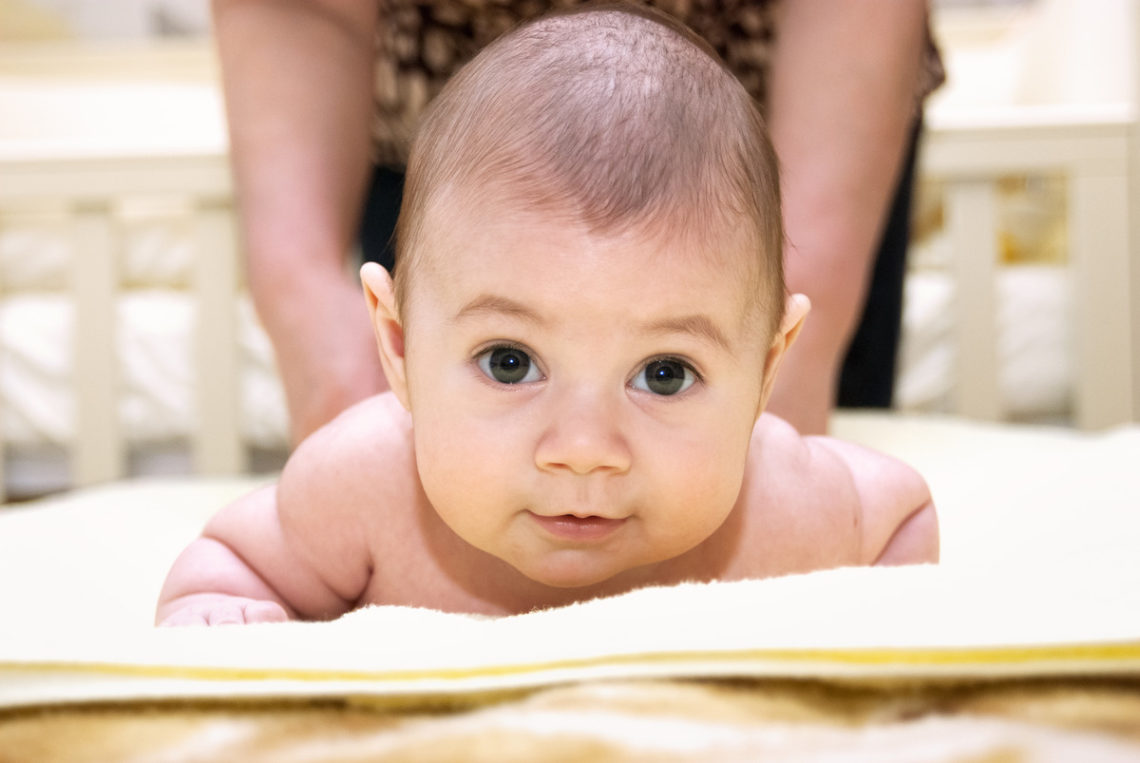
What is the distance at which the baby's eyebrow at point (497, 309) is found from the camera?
23.3 inches

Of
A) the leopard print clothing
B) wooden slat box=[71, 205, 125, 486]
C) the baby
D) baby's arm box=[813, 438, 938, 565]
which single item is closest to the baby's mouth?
the baby

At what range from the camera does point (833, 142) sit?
3.21 ft

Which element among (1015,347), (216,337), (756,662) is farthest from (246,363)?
(756,662)

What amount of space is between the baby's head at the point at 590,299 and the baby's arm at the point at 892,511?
18cm

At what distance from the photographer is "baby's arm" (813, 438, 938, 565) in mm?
788

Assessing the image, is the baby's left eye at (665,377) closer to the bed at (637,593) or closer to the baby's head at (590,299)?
the baby's head at (590,299)

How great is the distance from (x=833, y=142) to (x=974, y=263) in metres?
0.65

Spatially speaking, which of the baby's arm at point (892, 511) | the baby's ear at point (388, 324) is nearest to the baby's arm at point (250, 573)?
the baby's ear at point (388, 324)

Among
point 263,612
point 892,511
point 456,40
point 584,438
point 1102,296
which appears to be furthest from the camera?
point 1102,296

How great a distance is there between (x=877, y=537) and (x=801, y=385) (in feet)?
0.63

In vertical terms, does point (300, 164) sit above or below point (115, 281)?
above

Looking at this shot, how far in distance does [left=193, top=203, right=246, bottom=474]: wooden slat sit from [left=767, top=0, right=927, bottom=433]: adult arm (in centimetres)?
91

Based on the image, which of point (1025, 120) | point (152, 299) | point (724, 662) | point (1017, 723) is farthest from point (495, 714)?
point (152, 299)

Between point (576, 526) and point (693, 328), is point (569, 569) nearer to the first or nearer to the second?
point (576, 526)
